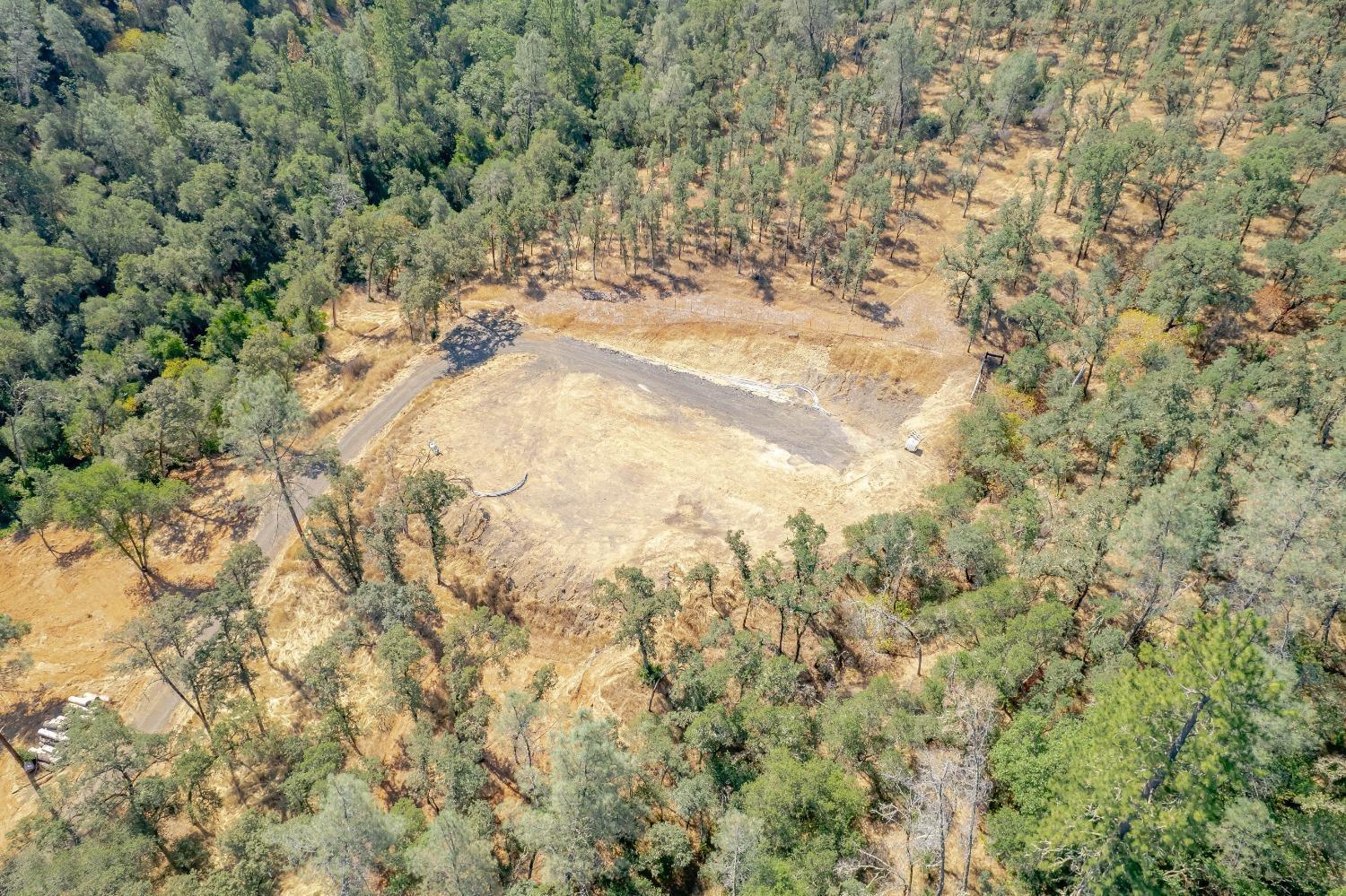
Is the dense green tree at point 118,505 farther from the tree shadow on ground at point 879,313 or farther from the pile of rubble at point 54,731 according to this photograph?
the tree shadow on ground at point 879,313

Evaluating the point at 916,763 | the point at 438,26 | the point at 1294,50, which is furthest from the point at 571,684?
the point at 438,26

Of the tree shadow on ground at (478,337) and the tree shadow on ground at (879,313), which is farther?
the tree shadow on ground at (879,313)

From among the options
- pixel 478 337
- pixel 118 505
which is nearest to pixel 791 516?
pixel 478 337

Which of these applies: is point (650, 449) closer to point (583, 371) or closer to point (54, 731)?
point (583, 371)

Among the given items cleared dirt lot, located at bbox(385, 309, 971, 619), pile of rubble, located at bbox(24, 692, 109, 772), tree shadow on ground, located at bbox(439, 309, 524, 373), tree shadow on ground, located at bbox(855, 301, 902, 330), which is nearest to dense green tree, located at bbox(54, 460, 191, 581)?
pile of rubble, located at bbox(24, 692, 109, 772)

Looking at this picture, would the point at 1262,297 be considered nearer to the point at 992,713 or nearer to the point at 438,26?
the point at 992,713

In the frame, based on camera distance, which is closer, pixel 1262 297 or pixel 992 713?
pixel 992 713

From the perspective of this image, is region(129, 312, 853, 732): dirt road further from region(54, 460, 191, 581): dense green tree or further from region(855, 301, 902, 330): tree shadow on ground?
region(855, 301, 902, 330): tree shadow on ground

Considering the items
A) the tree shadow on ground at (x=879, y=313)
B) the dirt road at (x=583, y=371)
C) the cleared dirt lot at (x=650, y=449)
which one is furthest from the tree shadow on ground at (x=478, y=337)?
the tree shadow on ground at (x=879, y=313)
